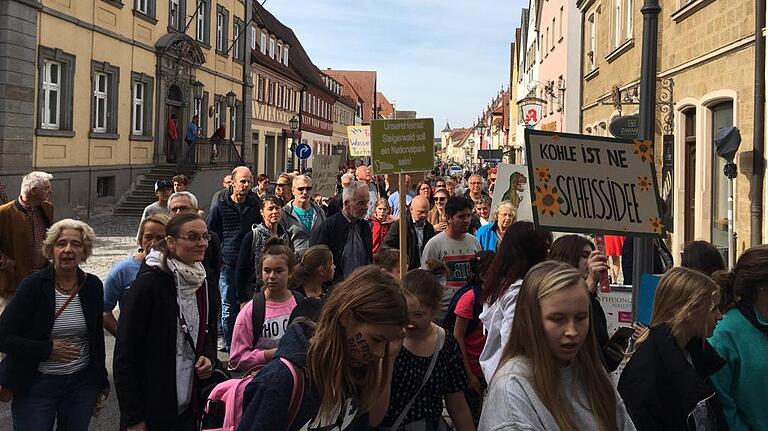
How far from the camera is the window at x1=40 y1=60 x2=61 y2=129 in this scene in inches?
704

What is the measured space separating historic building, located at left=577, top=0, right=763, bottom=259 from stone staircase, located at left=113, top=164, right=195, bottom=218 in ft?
45.0

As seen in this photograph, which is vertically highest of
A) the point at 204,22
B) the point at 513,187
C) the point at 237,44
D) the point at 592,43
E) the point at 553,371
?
the point at 237,44

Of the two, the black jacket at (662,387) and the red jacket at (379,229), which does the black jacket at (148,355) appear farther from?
the red jacket at (379,229)

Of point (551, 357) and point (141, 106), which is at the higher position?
point (141, 106)

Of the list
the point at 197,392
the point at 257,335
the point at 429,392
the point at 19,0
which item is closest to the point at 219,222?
the point at 257,335

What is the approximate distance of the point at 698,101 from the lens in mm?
11500

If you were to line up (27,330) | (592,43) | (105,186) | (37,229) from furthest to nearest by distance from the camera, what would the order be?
1. (592,43)
2. (105,186)
3. (37,229)
4. (27,330)

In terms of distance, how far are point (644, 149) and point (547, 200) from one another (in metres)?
0.77

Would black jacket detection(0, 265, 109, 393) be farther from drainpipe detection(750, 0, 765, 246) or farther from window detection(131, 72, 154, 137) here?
window detection(131, 72, 154, 137)

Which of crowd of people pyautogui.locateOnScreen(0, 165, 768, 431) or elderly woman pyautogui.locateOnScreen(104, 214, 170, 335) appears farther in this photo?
elderly woman pyautogui.locateOnScreen(104, 214, 170, 335)

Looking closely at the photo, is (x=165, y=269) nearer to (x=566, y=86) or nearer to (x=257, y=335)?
(x=257, y=335)

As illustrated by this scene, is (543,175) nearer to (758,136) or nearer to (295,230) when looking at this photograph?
(295,230)

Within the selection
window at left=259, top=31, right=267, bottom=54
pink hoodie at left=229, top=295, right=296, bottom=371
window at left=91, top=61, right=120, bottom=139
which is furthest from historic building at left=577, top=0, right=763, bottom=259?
window at left=259, top=31, right=267, bottom=54

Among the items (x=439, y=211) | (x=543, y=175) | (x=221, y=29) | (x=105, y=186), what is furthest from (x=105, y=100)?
(x=543, y=175)
